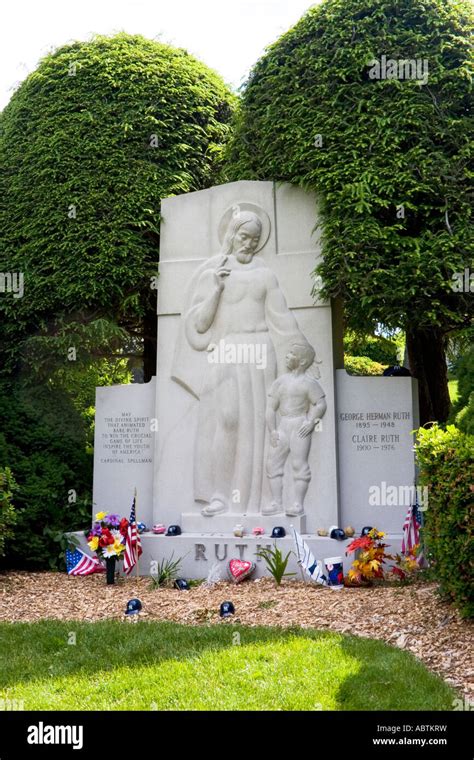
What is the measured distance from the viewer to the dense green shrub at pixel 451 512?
542cm

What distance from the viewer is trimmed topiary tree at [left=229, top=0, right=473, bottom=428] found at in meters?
8.42

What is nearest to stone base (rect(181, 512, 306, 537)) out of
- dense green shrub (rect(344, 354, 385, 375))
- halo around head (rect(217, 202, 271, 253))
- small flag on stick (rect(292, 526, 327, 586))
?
small flag on stick (rect(292, 526, 327, 586))

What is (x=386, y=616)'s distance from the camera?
606cm

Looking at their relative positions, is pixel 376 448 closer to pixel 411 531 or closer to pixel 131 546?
pixel 411 531

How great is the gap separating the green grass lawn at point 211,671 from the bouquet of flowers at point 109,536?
2.30m

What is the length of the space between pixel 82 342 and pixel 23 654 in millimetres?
5376

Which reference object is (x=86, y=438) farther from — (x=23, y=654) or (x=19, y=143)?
(x=23, y=654)

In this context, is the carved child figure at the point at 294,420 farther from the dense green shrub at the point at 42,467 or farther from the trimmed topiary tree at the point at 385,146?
the dense green shrub at the point at 42,467

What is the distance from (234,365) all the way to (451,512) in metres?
4.12

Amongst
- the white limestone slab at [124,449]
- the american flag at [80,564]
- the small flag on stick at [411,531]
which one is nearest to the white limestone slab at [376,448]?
the small flag on stick at [411,531]

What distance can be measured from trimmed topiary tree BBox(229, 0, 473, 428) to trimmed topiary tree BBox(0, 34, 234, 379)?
2017 millimetres

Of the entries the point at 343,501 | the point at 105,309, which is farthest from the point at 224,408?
the point at 105,309

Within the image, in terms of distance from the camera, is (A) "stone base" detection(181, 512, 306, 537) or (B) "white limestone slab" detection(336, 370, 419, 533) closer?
(A) "stone base" detection(181, 512, 306, 537)

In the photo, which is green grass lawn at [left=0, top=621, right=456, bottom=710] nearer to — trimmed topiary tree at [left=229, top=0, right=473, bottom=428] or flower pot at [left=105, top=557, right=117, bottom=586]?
flower pot at [left=105, top=557, right=117, bottom=586]
